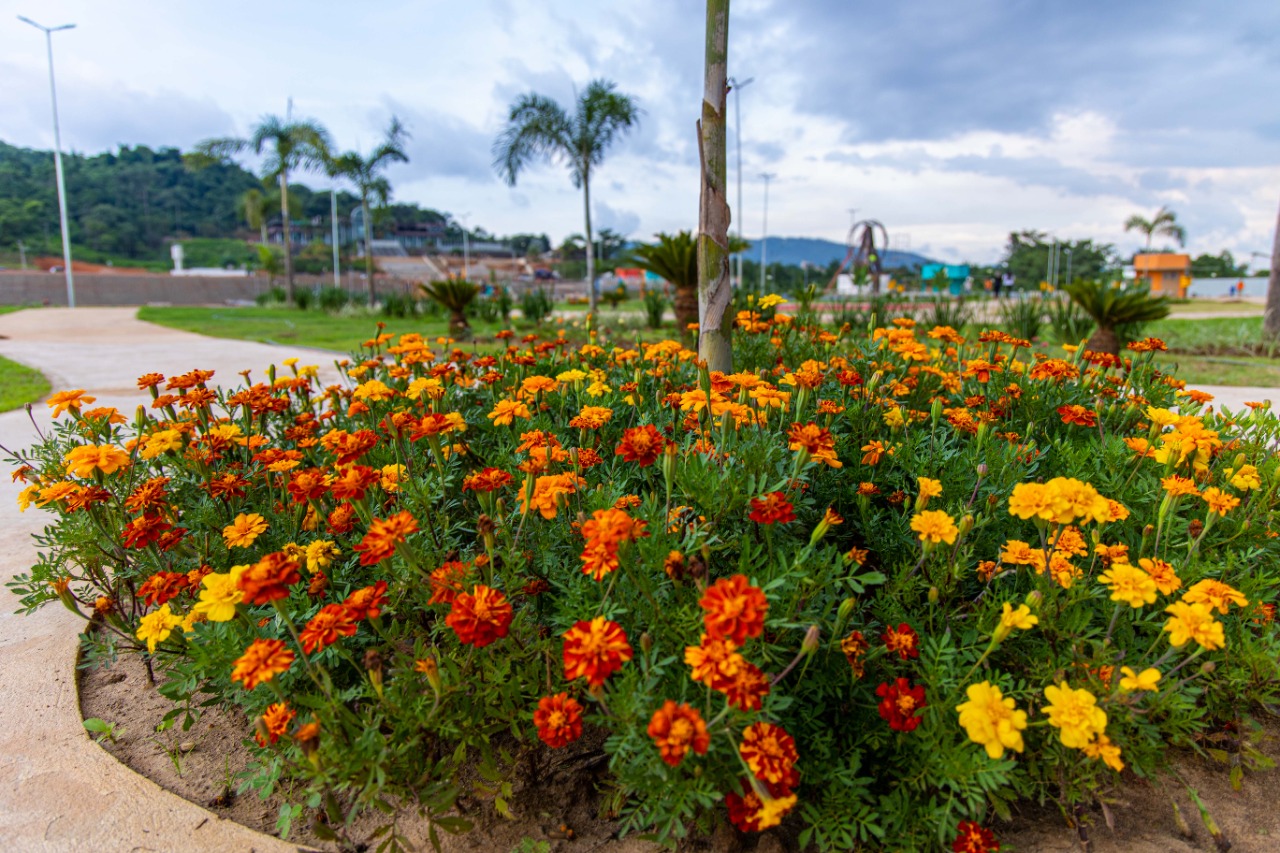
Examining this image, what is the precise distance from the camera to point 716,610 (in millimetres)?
1066

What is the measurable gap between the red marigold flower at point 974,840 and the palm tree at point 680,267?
6.34m

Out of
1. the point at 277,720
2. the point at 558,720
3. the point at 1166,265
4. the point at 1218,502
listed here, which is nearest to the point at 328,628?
the point at 277,720

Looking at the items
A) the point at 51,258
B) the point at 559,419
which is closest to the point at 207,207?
the point at 51,258

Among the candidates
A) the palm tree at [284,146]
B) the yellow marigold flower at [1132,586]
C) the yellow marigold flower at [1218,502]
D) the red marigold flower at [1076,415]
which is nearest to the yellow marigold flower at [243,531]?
the yellow marigold flower at [1132,586]

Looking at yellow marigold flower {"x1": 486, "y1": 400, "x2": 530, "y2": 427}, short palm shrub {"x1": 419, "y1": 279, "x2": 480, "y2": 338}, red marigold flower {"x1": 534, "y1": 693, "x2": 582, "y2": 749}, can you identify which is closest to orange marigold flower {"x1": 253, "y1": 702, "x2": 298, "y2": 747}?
red marigold flower {"x1": 534, "y1": 693, "x2": 582, "y2": 749}

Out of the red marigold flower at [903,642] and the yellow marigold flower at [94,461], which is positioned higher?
the yellow marigold flower at [94,461]

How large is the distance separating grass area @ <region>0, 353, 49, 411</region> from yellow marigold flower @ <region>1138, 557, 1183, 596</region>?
7.03 metres

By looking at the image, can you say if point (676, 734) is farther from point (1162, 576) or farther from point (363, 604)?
point (1162, 576)

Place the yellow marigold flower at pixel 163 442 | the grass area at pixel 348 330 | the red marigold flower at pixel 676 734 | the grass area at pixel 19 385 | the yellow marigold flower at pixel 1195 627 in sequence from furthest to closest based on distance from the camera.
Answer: the grass area at pixel 348 330 < the grass area at pixel 19 385 < the yellow marigold flower at pixel 163 442 < the yellow marigold flower at pixel 1195 627 < the red marigold flower at pixel 676 734

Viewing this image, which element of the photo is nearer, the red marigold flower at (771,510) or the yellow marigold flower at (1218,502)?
the red marigold flower at (771,510)

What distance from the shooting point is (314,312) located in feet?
73.7

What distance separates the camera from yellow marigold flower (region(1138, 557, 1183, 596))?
1280 millimetres

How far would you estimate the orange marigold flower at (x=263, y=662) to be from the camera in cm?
113

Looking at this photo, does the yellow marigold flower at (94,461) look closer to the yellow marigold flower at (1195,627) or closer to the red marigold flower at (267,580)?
the red marigold flower at (267,580)
